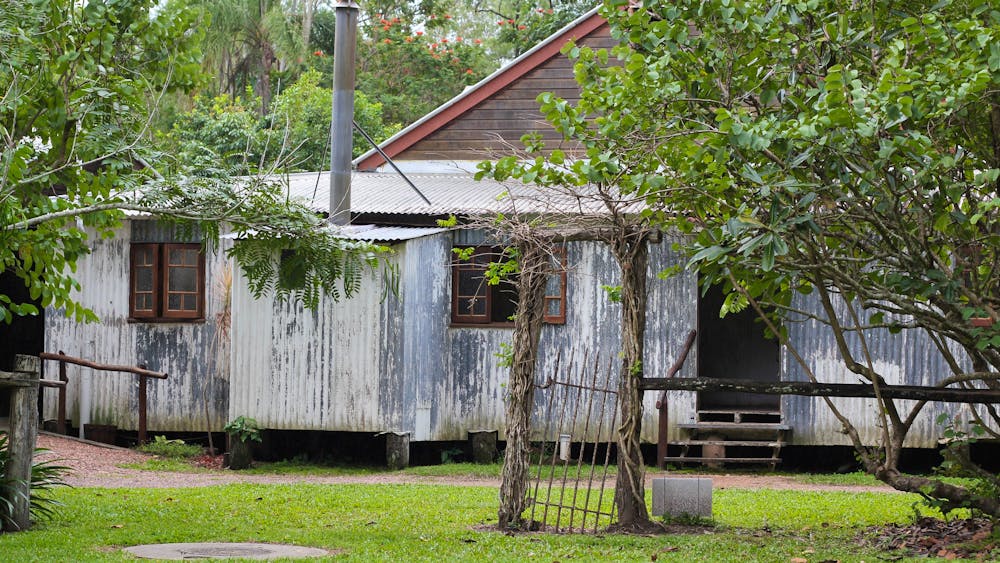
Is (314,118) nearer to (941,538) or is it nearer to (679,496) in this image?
(679,496)

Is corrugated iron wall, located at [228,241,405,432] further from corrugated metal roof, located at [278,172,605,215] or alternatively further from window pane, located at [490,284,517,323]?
window pane, located at [490,284,517,323]

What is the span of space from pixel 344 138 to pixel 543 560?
10.8 meters

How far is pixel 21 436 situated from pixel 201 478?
19.4 ft

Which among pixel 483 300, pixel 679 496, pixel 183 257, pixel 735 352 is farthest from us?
pixel 735 352

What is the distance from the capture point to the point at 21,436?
397 inches

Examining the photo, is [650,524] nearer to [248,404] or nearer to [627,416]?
[627,416]

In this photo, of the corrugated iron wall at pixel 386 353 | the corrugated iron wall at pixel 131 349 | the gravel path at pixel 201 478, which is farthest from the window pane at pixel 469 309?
the corrugated iron wall at pixel 131 349

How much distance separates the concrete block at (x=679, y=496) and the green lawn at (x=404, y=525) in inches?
12.5

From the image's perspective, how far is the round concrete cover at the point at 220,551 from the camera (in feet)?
30.3

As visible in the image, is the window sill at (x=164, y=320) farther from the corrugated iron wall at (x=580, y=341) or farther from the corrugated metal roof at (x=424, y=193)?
the corrugated iron wall at (x=580, y=341)

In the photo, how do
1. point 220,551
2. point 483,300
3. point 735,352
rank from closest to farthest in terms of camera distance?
1. point 220,551
2. point 483,300
3. point 735,352

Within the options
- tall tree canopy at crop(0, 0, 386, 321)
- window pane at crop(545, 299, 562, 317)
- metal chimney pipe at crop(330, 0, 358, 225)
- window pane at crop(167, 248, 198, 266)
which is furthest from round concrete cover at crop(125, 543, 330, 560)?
window pane at crop(167, 248, 198, 266)

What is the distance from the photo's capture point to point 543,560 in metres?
8.98

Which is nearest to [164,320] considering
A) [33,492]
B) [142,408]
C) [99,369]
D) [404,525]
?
[99,369]
